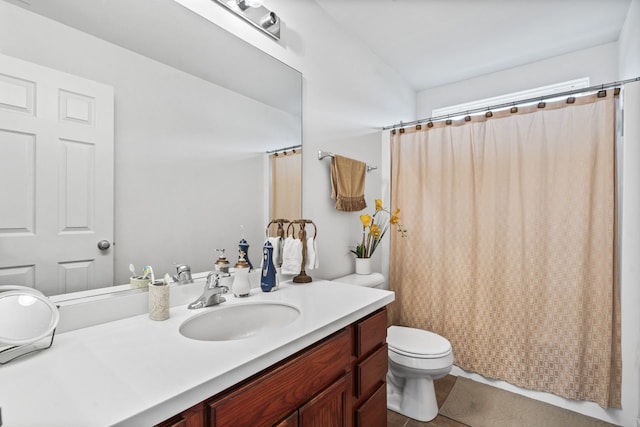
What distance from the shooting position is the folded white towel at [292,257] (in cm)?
160

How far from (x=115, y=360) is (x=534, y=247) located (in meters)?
2.28

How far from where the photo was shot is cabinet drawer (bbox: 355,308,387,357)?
124 cm

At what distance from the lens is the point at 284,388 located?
885 mm

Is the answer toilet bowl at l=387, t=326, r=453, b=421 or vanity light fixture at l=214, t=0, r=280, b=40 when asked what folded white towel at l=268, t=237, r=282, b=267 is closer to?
toilet bowl at l=387, t=326, r=453, b=421

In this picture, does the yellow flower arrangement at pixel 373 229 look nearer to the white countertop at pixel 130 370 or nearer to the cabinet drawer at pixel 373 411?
the cabinet drawer at pixel 373 411

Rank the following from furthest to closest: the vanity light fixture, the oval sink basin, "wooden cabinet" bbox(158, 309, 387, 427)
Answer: the vanity light fixture → the oval sink basin → "wooden cabinet" bbox(158, 309, 387, 427)

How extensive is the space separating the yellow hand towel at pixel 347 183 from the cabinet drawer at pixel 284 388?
1003 mm

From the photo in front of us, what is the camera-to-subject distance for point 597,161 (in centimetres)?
184

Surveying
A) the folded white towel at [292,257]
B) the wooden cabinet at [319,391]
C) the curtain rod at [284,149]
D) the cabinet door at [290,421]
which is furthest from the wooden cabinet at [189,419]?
the curtain rod at [284,149]

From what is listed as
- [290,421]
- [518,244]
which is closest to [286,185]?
[290,421]

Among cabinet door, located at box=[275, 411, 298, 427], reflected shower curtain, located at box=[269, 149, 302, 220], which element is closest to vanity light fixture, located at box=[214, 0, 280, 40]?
reflected shower curtain, located at box=[269, 149, 302, 220]

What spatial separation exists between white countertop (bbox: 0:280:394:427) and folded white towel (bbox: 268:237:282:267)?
568 mm

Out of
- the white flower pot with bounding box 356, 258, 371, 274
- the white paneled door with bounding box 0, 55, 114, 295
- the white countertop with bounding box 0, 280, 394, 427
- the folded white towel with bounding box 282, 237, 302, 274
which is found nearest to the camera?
the white countertop with bounding box 0, 280, 394, 427

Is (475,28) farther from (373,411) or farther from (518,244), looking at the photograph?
(373,411)
